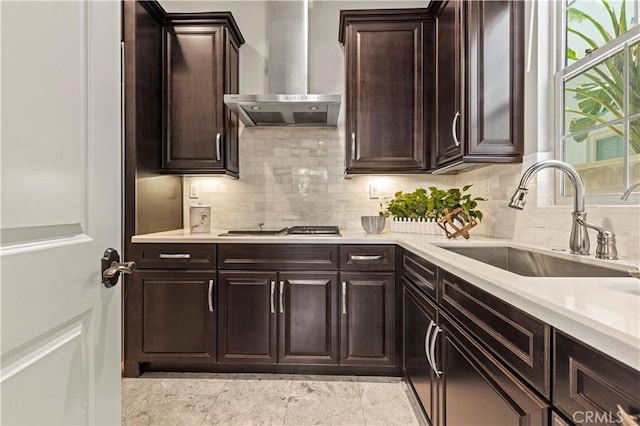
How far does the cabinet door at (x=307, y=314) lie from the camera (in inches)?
88.6

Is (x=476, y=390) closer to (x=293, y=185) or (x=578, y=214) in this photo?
(x=578, y=214)

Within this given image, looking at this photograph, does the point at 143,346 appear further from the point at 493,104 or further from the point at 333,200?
the point at 493,104

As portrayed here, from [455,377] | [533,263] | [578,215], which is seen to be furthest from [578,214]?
[455,377]

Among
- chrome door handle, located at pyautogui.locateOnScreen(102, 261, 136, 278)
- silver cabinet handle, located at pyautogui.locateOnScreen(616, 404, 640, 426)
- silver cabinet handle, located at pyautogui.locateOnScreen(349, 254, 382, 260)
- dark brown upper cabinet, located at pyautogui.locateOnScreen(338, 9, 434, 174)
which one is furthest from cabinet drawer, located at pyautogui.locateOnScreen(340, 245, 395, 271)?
silver cabinet handle, located at pyautogui.locateOnScreen(616, 404, 640, 426)

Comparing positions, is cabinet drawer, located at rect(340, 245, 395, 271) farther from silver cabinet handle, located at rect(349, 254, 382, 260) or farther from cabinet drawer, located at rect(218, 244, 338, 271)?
cabinet drawer, located at rect(218, 244, 338, 271)

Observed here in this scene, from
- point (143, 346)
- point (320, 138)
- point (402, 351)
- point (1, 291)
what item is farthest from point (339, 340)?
point (1, 291)

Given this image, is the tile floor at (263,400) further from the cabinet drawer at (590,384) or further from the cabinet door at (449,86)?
the cabinet door at (449,86)

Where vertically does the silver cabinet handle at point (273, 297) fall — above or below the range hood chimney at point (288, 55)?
below

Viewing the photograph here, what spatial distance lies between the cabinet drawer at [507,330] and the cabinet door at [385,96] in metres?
1.45

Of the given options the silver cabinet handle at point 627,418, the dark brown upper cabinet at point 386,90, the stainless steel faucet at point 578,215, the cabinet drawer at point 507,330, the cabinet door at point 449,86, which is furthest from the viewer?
the dark brown upper cabinet at point 386,90

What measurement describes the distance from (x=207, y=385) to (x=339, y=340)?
860 mm

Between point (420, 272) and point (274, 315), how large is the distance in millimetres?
1001

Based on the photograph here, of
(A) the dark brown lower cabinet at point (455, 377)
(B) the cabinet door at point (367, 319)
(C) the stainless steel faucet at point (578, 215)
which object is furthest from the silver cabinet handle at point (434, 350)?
(B) the cabinet door at point (367, 319)

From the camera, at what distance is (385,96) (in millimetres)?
2533
